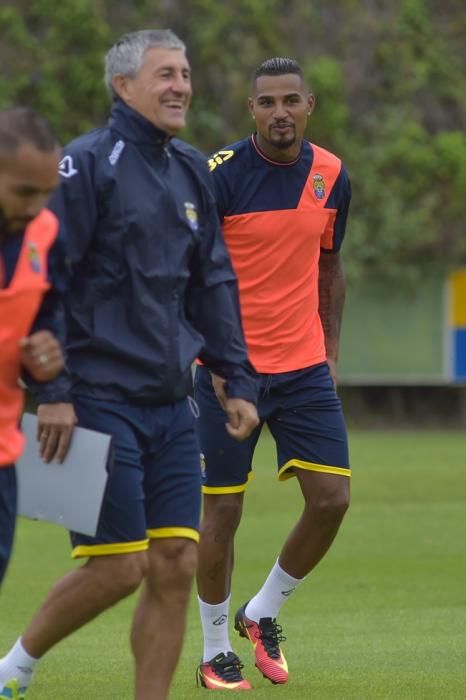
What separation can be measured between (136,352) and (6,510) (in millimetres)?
977

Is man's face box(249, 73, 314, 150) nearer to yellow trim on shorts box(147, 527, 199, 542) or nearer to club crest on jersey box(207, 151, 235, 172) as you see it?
club crest on jersey box(207, 151, 235, 172)

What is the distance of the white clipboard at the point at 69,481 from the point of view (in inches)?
242

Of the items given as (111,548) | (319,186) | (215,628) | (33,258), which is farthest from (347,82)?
(33,258)

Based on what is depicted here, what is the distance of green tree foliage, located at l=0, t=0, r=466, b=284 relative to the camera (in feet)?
100

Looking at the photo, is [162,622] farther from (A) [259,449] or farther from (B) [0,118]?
(A) [259,449]

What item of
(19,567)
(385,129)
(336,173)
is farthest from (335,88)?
(336,173)

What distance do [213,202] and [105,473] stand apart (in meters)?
1.19

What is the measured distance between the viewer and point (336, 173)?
340 inches

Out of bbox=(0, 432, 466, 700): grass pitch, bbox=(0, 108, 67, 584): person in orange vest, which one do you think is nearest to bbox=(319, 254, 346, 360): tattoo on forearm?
bbox=(0, 432, 466, 700): grass pitch

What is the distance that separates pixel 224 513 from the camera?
27.1 feet

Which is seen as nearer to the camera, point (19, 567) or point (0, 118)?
point (0, 118)

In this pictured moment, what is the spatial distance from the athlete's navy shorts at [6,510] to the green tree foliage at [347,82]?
2515 cm

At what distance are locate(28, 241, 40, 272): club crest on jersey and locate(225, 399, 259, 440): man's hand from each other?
1356 mm

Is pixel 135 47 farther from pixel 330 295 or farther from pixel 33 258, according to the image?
pixel 330 295
